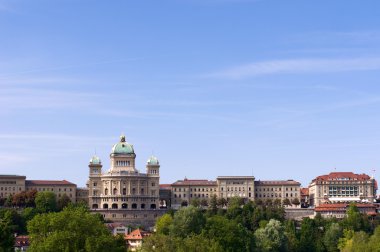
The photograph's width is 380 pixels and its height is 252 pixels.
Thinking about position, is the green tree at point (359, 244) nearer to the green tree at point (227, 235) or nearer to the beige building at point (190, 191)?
the green tree at point (227, 235)

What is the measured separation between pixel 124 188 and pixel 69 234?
323 ft

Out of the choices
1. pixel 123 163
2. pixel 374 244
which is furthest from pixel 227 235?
pixel 123 163

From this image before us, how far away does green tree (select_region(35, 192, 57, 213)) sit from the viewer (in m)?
159

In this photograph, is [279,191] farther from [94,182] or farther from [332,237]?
[332,237]

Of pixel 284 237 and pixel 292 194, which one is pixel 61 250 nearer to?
pixel 284 237

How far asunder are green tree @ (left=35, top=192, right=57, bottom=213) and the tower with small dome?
9.24 m

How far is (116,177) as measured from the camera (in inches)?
6791

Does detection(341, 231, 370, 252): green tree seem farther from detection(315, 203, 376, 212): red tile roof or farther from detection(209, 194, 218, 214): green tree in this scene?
detection(315, 203, 376, 212): red tile roof

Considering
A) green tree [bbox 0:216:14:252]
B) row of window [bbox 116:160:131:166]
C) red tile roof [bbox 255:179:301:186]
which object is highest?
row of window [bbox 116:160:131:166]

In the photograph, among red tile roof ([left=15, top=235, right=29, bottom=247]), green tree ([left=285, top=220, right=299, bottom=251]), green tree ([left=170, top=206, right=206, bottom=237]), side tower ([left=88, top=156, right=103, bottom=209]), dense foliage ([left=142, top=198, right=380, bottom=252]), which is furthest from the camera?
side tower ([left=88, top=156, right=103, bottom=209])

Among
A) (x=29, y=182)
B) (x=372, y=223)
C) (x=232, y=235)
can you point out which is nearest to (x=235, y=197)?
(x=372, y=223)

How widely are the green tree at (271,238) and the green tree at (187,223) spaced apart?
8.41 meters

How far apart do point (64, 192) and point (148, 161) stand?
60.0ft

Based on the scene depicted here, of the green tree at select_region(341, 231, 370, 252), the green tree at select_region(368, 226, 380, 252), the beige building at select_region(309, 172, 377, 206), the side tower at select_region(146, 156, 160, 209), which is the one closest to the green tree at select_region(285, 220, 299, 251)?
the green tree at select_region(341, 231, 370, 252)
